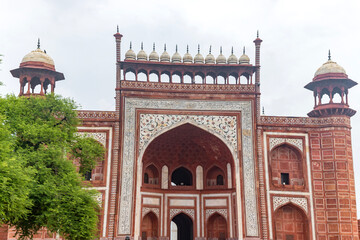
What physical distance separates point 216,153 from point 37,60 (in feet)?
29.9

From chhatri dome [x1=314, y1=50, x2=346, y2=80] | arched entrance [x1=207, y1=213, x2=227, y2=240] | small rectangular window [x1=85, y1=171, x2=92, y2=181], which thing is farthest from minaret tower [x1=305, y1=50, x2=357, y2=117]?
small rectangular window [x1=85, y1=171, x2=92, y2=181]

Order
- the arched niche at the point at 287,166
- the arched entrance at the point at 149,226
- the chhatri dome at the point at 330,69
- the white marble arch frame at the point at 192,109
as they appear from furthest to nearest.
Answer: the chhatri dome at the point at 330,69 < the arched entrance at the point at 149,226 < the arched niche at the point at 287,166 < the white marble arch frame at the point at 192,109

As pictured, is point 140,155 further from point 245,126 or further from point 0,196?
point 0,196

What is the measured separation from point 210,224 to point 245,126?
16.0ft

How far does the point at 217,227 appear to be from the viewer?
70.8 feet

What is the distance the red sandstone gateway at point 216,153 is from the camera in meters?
19.7

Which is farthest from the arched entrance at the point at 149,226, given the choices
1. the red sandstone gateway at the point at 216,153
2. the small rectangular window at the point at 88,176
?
the small rectangular window at the point at 88,176

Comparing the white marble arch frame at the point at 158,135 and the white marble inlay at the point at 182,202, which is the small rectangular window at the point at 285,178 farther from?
the white marble inlay at the point at 182,202

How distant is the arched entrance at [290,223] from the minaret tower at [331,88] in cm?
456

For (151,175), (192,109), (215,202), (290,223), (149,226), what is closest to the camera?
(290,223)

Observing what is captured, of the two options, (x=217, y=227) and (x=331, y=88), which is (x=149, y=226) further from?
(x=331, y=88)

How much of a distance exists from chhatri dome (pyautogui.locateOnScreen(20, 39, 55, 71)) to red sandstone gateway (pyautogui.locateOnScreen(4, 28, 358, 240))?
52mm

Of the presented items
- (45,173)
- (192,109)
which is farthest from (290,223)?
(45,173)

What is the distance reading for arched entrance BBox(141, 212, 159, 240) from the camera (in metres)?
21.1
